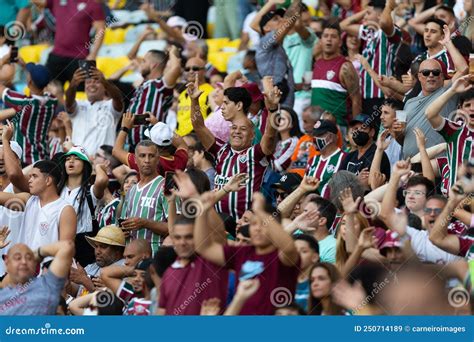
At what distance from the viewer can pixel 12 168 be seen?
Answer: 502 inches

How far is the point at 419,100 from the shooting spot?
13.1 m

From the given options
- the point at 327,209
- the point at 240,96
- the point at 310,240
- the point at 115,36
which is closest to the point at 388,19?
the point at 240,96

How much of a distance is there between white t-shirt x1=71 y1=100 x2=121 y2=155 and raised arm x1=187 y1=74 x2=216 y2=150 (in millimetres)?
2249

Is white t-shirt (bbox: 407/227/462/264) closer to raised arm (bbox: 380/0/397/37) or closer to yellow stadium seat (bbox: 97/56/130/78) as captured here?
raised arm (bbox: 380/0/397/37)

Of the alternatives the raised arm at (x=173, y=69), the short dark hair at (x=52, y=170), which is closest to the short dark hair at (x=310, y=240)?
the short dark hair at (x=52, y=170)

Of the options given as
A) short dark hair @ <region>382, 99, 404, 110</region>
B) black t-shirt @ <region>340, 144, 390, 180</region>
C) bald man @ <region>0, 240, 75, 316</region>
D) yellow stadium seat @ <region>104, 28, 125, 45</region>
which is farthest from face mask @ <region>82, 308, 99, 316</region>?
yellow stadium seat @ <region>104, 28, 125, 45</region>

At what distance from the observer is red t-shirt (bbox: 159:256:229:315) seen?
9938 mm

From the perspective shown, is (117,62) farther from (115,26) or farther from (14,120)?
(14,120)

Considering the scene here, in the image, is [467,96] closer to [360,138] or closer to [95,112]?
[360,138]

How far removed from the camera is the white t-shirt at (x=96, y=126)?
51.2 feet

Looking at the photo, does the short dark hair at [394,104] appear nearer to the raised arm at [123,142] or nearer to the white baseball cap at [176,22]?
the raised arm at [123,142]

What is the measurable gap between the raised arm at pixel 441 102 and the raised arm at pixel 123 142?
9.45 feet

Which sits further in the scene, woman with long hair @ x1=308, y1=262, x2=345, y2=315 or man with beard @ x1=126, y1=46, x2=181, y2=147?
man with beard @ x1=126, y1=46, x2=181, y2=147

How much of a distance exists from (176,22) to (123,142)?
533 cm
